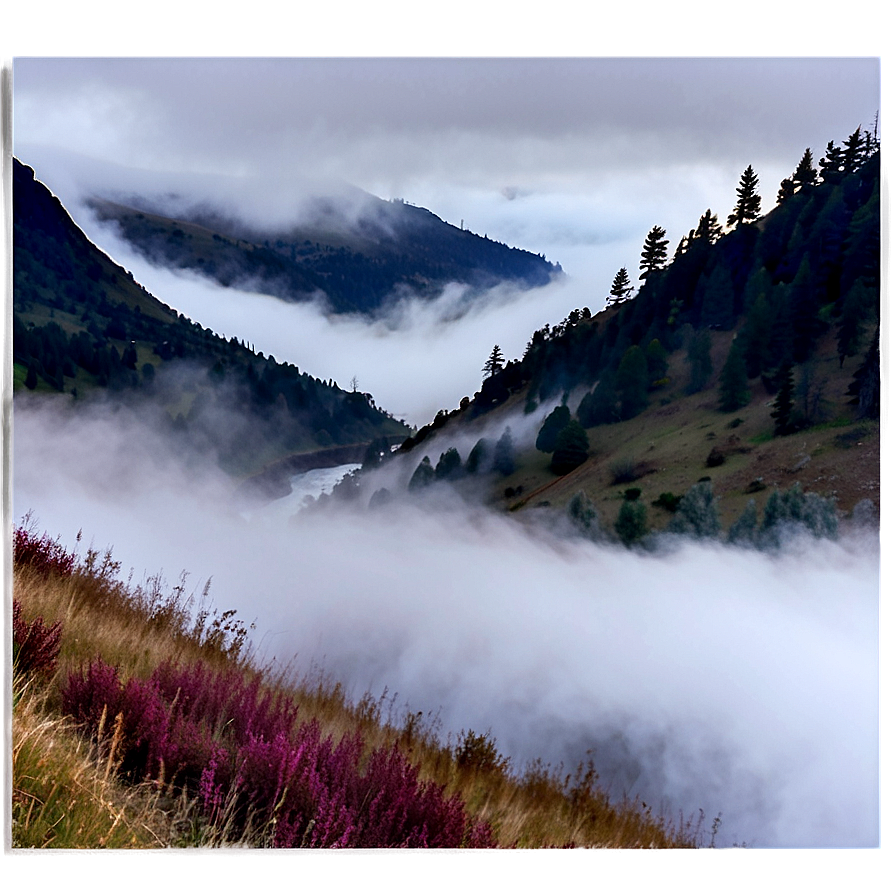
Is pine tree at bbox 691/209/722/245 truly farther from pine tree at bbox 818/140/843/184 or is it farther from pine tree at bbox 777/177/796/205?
pine tree at bbox 818/140/843/184

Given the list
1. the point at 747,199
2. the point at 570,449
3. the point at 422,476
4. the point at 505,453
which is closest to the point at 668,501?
the point at 570,449

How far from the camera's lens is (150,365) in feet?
11.7

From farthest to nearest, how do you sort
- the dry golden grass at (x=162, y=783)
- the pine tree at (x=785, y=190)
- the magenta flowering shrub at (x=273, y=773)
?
1. the pine tree at (x=785, y=190)
2. the magenta flowering shrub at (x=273, y=773)
3. the dry golden grass at (x=162, y=783)

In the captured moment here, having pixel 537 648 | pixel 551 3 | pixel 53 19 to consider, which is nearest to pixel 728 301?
pixel 551 3

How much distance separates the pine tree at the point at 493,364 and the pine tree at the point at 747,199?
1243 millimetres

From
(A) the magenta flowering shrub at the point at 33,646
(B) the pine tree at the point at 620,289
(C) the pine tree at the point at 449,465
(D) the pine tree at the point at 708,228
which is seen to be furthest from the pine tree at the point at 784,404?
(A) the magenta flowering shrub at the point at 33,646

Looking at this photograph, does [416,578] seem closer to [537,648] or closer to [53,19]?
[537,648]

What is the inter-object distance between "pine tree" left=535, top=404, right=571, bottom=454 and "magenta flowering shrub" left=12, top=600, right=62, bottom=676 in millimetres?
2276

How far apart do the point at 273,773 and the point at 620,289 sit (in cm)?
259

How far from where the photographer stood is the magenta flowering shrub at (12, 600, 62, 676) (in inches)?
122

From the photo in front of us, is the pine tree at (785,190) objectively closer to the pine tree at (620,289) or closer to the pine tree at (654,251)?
the pine tree at (654,251)

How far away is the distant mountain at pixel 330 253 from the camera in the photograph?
11.9ft

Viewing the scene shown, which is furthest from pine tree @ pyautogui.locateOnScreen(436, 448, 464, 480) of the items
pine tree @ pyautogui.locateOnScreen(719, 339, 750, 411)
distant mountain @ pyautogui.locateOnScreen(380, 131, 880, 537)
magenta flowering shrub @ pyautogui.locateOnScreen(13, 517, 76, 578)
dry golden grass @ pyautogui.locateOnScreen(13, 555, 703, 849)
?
magenta flowering shrub @ pyautogui.locateOnScreen(13, 517, 76, 578)

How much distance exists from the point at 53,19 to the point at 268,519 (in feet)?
7.71
